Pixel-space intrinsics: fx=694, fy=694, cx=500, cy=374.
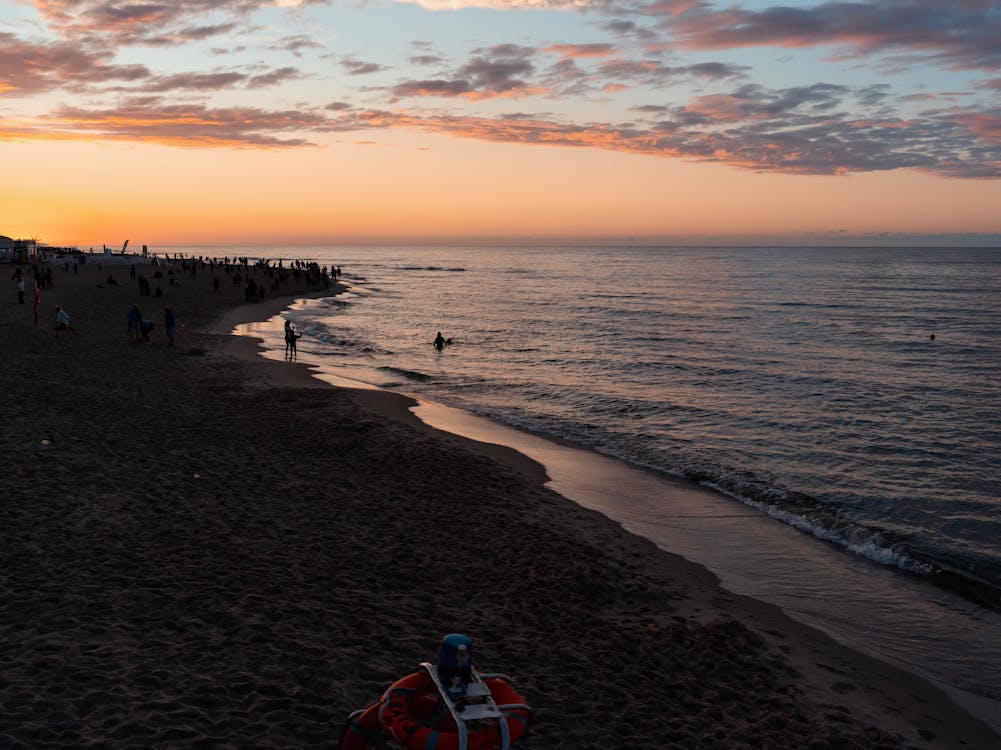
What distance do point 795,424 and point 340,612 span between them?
62.7 ft

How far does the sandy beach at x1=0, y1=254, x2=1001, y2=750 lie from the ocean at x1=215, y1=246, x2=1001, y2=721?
62.0 inches

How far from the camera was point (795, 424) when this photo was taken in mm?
23625

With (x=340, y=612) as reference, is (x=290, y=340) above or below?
above

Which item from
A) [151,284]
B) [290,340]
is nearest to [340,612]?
[290,340]

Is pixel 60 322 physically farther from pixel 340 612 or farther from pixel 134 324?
pixel 340 612

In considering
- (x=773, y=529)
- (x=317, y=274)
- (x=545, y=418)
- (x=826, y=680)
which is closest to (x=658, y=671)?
(x=826, y=680)

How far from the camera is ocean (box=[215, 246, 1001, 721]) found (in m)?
11.5

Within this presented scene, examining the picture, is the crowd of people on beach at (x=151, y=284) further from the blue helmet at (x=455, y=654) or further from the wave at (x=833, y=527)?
the blue helmet at (x=455, y=654)

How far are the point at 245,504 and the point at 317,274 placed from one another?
8464cm

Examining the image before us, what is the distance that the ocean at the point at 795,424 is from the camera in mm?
11484

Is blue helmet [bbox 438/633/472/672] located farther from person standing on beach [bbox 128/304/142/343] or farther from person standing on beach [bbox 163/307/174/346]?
person standing on beach [bbox 128/304/142/343]

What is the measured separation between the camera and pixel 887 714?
26.3 ft

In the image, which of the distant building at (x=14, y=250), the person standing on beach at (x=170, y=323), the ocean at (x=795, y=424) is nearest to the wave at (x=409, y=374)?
the ocean at (x=795, y=424)

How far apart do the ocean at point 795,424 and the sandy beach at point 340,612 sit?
157 cm
